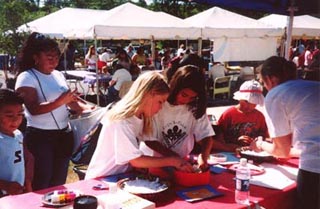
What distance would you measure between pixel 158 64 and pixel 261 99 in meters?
11.0

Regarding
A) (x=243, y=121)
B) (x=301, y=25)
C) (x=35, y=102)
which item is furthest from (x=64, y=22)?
(x=243, y=121)

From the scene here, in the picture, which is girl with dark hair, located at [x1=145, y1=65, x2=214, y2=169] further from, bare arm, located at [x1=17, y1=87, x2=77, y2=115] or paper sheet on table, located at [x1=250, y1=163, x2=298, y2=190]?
bare arm, located at [x1=17, y1=87, x2=77, y2=115]

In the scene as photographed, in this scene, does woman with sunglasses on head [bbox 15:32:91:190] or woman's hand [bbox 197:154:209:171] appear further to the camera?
woman with sunglasses on head [bbox 15:32:91:190]

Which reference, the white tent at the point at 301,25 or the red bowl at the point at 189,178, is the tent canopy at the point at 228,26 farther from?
the red bowl at the point at 189,178

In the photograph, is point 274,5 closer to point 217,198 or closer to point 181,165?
point 181,165

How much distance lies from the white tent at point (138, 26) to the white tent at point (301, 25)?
3.83 metres

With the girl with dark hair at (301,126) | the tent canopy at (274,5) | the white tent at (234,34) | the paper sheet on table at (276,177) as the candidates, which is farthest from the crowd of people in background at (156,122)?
the white tent at (234,34)

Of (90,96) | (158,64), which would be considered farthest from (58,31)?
(158,64)

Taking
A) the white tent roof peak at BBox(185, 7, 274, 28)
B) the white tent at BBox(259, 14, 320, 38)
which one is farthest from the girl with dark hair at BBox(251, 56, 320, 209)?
the white tent at BBox(259, 14, 320, 38)

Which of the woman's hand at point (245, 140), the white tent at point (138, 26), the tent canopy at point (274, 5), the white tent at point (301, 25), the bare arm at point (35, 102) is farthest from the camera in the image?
the white tent at point (301, 25)

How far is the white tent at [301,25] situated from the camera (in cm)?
1107

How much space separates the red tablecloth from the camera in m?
1.65

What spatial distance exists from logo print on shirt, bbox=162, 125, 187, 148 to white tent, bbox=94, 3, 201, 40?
17.1 ft

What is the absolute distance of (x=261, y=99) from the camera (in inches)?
118
